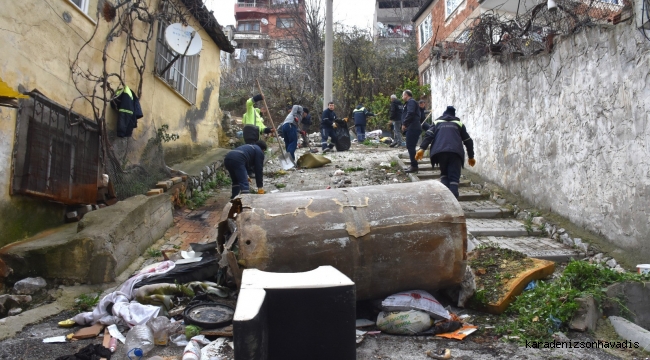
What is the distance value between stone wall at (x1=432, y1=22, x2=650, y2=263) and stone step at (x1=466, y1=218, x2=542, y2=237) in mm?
478

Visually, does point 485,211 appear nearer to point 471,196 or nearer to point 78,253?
point 471,196

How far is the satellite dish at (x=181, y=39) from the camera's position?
7.45 m

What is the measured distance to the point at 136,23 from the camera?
7082mm

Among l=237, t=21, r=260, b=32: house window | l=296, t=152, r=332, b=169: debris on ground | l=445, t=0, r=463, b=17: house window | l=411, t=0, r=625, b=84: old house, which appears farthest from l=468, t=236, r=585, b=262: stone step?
l=237, t=21, r=260, b=32: house window

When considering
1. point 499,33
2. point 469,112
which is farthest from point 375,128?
point 499,33

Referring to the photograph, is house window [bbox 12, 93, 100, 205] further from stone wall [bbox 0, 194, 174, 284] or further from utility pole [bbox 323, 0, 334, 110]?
utility pole [bbox 323, 0, 334, 110]

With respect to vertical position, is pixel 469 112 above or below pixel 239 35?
below

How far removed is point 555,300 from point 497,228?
8.37 ft

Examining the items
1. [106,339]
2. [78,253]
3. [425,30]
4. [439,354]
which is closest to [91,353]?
[106,339]

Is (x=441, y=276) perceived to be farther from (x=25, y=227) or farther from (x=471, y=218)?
(x=25, y=227)

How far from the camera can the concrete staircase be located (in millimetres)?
5129

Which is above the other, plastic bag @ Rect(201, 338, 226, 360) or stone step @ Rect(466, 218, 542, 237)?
stone step @ Rect(466, 218, 542, 237)

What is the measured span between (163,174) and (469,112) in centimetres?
569

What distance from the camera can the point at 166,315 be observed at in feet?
11.7
